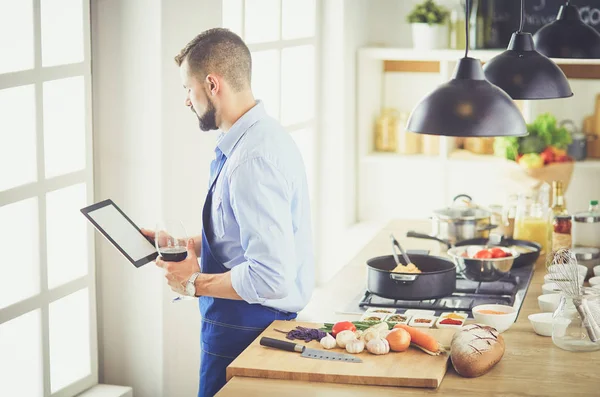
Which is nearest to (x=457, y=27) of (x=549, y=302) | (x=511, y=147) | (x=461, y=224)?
(x=511, y=147)

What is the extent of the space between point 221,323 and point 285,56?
2301 millimetres

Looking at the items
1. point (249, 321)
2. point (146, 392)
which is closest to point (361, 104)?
point (146, 392)

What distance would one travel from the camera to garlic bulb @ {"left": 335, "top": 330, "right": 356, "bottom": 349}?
2523mm

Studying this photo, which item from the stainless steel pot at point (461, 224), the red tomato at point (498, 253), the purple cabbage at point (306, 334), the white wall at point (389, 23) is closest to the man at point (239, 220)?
the purple cabbage at point (306, 334)

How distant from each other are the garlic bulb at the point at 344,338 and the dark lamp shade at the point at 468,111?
0.59 meters

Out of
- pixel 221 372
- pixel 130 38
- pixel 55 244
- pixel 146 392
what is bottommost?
pixel 146 392

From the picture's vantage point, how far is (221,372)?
283 cm

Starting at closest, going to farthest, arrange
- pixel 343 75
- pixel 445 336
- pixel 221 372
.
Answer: pixel 445 336 < pixel 221 372 < pixel 343 75

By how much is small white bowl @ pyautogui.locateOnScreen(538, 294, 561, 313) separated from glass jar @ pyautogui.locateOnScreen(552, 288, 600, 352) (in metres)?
0.37

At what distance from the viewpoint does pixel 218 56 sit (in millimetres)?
2748

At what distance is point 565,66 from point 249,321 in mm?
3356

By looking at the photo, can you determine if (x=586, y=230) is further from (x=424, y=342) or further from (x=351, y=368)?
(x=351, y=368)

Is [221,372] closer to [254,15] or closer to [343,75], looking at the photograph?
[254,15]

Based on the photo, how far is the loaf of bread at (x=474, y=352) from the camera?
2367mm
